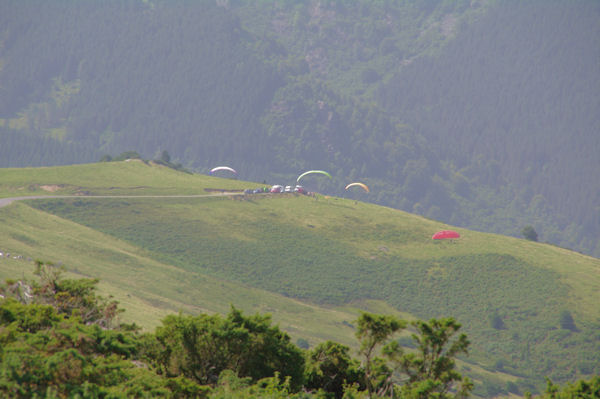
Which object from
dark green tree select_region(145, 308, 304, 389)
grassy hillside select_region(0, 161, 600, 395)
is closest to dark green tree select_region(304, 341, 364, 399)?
dark green tree select_region(145, 308, 304, 389)

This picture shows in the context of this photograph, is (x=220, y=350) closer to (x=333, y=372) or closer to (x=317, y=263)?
(x=333, y=372)

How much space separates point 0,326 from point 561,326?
13195 cm

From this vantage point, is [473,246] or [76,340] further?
[473,246]

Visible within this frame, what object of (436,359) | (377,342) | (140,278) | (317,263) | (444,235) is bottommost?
(436,359)

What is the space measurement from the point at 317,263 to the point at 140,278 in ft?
152

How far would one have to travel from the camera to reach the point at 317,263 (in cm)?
16100

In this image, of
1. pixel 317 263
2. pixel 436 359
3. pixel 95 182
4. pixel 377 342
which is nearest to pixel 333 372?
pixel 377 342

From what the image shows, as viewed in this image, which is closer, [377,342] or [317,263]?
[377,342]

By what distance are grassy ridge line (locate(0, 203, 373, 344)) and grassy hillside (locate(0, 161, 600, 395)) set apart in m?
0.48

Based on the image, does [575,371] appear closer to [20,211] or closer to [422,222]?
[422,222]

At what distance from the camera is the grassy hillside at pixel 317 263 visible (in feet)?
442

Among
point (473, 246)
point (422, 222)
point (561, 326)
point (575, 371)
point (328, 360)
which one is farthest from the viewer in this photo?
point (422, 222)

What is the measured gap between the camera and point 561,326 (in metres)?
151

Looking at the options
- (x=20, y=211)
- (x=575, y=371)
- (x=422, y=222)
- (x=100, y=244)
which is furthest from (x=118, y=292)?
(x=422, y=222)
